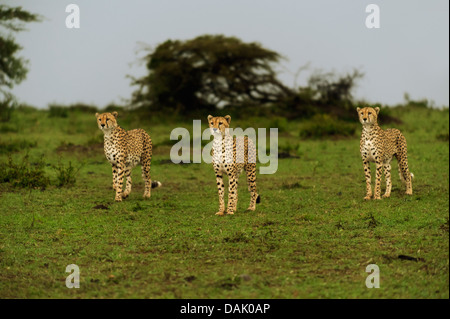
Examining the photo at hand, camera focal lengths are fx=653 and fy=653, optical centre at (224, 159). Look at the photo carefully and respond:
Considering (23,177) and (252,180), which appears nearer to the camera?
(252,180)

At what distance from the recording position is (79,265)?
6.80m

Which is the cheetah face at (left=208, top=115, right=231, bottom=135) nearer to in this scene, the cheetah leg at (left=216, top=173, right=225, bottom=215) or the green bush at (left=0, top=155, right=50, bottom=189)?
the cheetah leg at (left=216, top=173, right=225, bottom=215)

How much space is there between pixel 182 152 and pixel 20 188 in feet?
20.5

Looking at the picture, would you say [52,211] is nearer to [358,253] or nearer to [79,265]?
[79,265]

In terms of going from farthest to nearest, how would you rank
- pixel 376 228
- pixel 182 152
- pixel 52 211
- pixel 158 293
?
pixel 182 152
pixel 52 211
pixel 376 228
pixel 158 293

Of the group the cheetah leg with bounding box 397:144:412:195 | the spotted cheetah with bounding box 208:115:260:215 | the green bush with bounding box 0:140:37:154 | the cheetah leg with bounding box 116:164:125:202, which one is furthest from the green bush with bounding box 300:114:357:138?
the spotted cheetah with bounding box 208:115:260:215

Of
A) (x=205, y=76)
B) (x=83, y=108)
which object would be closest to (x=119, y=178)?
(x=205, y=76)

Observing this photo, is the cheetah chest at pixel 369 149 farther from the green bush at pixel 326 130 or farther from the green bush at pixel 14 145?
the green bush at pixel 14 145

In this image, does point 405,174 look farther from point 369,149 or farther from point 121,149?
point 121,149

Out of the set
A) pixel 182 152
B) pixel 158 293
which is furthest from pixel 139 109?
pixel 158 293

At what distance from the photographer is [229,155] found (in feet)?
29.3

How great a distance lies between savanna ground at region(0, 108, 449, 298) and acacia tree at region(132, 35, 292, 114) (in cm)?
1115

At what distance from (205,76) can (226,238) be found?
18485 mm

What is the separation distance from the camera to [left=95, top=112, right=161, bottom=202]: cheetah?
10211 mm
